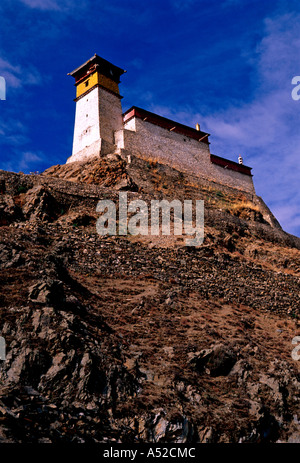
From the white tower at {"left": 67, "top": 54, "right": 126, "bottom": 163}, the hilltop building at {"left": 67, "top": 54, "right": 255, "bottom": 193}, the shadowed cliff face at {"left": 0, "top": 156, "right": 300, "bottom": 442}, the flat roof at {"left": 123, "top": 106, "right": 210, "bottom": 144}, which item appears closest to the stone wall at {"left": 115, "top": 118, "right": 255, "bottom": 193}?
the hilltop building at {"left": 67, "top": 54, "right": 255, "bottom": 193}

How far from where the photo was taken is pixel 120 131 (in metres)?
32.0

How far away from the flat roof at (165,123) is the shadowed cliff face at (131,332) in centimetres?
1380

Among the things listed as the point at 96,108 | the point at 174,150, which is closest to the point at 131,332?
the point at 96,108

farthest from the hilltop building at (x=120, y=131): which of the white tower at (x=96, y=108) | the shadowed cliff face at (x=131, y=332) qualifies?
the shadowed cliff face at (x=131, y=332)

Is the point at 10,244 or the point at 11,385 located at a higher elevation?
the point at 10,244

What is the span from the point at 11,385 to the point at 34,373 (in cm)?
58

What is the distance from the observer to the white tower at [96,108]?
31.1m

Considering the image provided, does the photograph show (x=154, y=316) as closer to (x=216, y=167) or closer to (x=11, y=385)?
(x=11, y=385)

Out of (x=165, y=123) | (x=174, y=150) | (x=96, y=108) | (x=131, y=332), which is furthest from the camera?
(x=165, y=123)

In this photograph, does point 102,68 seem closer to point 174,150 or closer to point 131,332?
point 174,150

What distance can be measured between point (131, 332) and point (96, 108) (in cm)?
2432

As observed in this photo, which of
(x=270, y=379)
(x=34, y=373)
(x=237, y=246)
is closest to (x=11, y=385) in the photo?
(x=34, y=373)

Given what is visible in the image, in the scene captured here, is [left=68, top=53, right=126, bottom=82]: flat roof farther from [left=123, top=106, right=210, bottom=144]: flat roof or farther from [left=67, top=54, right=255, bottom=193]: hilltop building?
[left=123, top=106, right=210, bottom=144]: flat roof

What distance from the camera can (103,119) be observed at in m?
31.7
